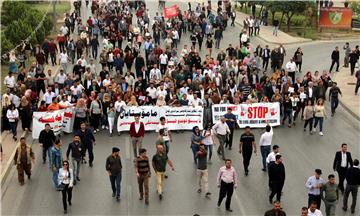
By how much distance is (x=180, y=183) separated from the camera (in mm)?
17016

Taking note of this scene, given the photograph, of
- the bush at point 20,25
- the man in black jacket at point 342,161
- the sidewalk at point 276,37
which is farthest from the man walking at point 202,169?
the sidewalk at point 276,37

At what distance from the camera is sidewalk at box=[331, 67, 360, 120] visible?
25.0 meters

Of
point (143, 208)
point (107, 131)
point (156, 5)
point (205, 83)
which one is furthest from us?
point (156, 5)

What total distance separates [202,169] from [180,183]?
1402 millimetres

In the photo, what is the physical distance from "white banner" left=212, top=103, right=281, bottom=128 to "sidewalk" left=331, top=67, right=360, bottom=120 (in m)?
3.76

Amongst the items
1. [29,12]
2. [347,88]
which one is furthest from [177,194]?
[29,12]

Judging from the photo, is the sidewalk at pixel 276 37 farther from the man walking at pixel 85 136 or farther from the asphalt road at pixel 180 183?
the man walking at pixel 85 136

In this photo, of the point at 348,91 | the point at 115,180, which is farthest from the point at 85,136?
the point at 348,91

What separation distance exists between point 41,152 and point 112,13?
2236cm

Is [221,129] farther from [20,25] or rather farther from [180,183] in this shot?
[20,25]

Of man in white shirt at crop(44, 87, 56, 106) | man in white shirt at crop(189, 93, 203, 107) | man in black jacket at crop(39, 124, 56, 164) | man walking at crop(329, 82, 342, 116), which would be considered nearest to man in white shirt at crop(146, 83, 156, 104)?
man in white shirt at crop(189, 93, 203, 107)

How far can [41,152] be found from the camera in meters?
19.7

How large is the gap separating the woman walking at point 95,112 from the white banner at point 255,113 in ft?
13.7

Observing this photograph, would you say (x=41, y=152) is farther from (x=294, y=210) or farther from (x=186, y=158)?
(x=294, y=210)
